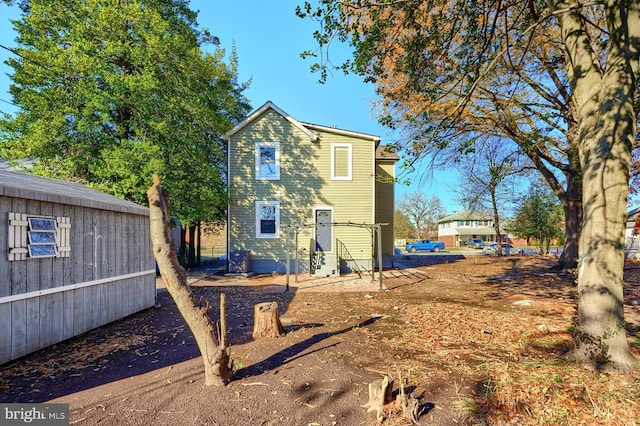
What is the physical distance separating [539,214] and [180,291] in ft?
88.9

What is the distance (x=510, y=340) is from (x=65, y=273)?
7771 millimetres

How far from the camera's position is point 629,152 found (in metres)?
3.84

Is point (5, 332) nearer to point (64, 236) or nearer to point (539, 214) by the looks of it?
point (64, 236)

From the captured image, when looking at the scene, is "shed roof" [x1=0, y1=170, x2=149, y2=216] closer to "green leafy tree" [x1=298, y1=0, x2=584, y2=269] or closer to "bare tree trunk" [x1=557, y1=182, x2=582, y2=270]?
"green leafy tree" [x1=298, y1=0, x2=584, y2=269]

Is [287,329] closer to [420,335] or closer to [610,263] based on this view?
[420,335]

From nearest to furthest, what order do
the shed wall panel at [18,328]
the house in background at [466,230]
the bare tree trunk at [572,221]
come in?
the shed wall panel at [18,328] → the bare tree trunk at [572,221] → the house in background at [466,230]

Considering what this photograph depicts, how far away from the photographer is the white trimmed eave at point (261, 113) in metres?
14.2

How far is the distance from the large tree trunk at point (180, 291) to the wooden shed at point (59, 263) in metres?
2.81

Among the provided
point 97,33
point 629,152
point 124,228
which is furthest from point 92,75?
point 629,152

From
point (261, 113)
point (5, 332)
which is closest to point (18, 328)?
point (5, 332)

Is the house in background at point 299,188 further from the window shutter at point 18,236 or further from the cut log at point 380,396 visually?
the cut log at point 380,396

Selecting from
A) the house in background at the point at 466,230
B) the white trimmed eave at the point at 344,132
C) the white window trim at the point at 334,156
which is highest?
the white trimmed eave at the point at 344,132

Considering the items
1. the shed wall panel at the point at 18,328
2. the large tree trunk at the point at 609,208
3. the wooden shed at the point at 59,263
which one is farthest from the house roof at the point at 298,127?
the shed wall panel at the point at 18,328

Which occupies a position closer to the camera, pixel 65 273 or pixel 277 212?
pixel 65 273
